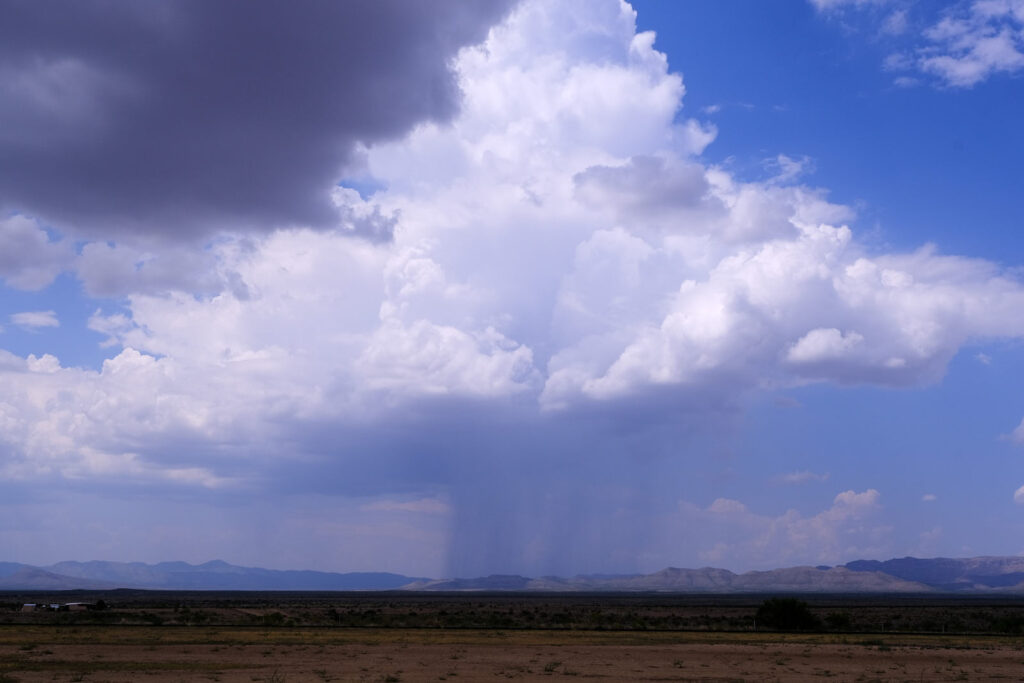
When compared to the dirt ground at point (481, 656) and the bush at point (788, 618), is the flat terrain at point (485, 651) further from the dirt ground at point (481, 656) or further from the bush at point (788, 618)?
the bush at point (788, 618)

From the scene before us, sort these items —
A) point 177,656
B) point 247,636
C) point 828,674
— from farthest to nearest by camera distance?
point 247,636
point 177,656
point 828,674

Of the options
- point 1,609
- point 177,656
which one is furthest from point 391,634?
point 1,609

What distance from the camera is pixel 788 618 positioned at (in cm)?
7988

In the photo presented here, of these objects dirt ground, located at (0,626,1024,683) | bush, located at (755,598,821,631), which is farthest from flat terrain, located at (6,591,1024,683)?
bush, located at (755,598,821,631)

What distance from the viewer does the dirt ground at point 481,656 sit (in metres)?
40.2

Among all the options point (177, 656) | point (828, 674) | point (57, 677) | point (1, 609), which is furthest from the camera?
point (1, 609)

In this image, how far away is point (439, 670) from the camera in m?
41.9

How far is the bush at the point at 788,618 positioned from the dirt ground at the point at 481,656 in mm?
10577

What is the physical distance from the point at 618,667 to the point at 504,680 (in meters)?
7.60

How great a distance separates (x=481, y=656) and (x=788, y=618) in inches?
1574

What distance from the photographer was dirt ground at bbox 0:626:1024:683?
40.2 meters

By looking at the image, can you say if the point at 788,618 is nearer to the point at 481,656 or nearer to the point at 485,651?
the point at 485,651

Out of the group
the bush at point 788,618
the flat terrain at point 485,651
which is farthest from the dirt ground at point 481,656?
the bush at point 788,618

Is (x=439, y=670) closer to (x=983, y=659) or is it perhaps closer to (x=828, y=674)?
(x=828, y=674)
